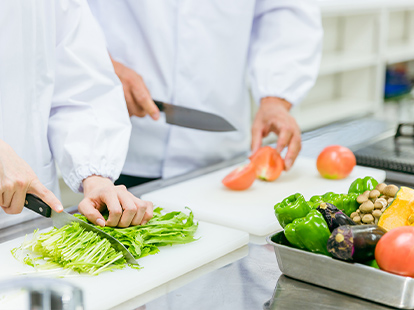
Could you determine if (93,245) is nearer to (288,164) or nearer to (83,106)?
(83,106)

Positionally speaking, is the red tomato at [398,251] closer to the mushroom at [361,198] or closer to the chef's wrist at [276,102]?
the mushroom at [361,198]

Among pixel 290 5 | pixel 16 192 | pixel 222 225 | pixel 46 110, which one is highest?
pixel 290 5

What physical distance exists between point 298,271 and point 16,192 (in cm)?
56

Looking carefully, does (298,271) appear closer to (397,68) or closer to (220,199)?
(220,199)

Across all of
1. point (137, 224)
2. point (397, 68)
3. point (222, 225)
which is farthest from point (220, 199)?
point (397, 68)

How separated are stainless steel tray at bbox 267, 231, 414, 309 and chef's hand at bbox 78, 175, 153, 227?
0.30m

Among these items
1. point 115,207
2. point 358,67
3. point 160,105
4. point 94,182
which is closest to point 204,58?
point 160,105

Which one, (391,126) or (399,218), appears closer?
(399,218)

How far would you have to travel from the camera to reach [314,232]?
0.88m

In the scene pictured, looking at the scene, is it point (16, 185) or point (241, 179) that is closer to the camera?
point (16, 185)

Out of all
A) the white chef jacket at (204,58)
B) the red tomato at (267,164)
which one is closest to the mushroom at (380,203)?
the red tomato at (267,164)

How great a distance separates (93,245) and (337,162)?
0.78m

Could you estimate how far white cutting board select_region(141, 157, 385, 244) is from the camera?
1.27m

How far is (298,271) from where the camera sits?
0.93 meters
